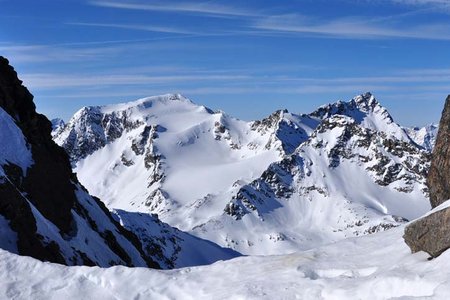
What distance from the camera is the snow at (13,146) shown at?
1676 inches

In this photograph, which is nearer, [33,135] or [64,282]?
[64,282]

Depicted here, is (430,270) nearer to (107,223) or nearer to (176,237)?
(107,223)

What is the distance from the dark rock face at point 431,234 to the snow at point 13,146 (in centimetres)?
3264

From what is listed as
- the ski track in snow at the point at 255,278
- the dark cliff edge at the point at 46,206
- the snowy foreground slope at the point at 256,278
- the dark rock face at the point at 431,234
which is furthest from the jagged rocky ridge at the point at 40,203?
the dark rock face at the point at 431,234

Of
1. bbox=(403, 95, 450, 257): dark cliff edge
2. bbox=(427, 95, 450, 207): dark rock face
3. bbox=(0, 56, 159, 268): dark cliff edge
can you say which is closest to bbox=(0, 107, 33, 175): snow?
bbox=(0, 56, 159, 268): dark cliff edge

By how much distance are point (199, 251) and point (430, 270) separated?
179548 mm

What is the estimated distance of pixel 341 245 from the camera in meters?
20.9

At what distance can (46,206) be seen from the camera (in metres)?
45.3

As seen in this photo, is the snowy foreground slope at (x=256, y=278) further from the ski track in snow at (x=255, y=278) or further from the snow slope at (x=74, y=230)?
the snow slope at (x=74, y=230)

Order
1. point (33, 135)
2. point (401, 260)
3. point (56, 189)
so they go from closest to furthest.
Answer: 1. point (401, 260)
2. point (56, 189)
3. point (33, 135)

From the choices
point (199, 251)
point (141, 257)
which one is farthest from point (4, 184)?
point (199, 251)

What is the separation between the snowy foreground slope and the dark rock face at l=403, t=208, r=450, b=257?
39 cm

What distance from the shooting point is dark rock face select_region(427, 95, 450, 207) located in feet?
70.4

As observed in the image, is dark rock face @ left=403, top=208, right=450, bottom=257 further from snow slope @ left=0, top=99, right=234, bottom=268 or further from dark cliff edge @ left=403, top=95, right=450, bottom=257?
snow slope @ left=0, top=99, right=234, bottom=268
